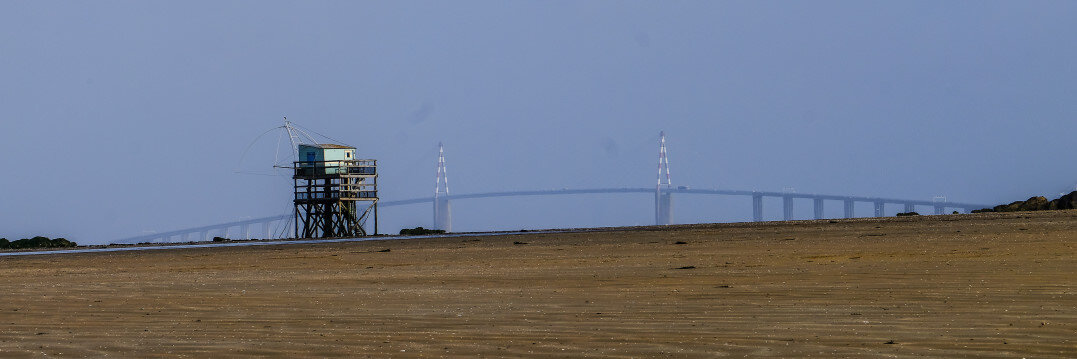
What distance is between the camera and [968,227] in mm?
24359

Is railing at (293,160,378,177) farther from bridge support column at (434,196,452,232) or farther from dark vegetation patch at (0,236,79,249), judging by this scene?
bridge support column at (434,196,452,232)

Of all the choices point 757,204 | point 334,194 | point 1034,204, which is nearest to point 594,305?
point 1034,204

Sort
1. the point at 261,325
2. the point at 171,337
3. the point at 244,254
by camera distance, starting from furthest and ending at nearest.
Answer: the point at 244,254 → the point at 261,325 → the point at 171,337

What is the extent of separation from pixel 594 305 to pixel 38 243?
2922cm

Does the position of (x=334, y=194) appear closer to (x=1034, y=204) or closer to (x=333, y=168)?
(x=333, y=168)

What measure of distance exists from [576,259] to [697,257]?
1.77 m

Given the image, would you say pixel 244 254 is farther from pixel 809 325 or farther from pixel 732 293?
pixel 809 325

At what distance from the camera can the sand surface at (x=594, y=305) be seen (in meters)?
8.02

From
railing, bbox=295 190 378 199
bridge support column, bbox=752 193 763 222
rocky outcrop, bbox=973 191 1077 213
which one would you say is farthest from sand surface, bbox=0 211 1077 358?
bridge support column, bbox=752 193 763 222

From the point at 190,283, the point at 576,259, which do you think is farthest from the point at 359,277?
the point at 576,259

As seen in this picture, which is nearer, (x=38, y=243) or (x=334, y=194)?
(x=38, y=243)

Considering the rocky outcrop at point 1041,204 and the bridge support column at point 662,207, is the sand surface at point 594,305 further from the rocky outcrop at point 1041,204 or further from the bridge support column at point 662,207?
the bridge support column at point 662,207

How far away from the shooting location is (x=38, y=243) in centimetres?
3678

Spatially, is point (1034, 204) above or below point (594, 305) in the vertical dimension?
above
